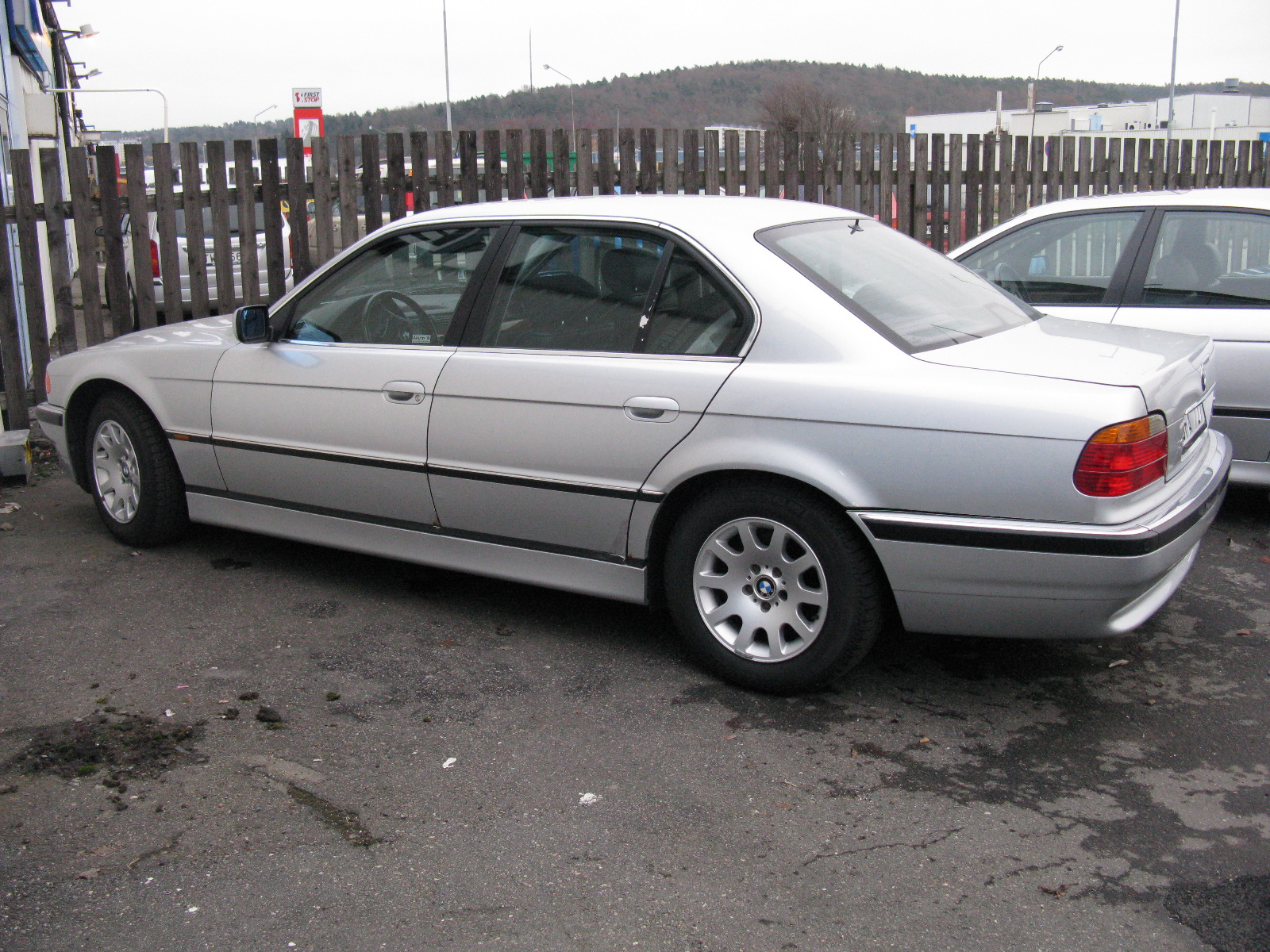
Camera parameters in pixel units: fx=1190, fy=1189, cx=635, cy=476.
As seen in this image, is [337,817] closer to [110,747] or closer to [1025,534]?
[110,747]

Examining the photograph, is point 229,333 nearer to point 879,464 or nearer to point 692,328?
point 692,328

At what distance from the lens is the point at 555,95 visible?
62.5 m

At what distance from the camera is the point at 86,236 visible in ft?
25.2

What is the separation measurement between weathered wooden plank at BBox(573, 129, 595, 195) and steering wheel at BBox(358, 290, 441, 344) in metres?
4.16

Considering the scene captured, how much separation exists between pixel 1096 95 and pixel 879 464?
113625mm

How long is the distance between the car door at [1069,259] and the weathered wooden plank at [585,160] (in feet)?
11.1

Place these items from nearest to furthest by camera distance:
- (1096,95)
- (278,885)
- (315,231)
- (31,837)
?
(278,885), (31,837), (315,231), (1096,95)

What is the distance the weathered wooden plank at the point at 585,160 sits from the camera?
8.67 meters

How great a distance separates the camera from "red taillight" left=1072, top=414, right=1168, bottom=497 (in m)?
3.32

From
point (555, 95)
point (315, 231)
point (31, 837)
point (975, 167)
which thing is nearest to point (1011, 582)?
point (31, 837)

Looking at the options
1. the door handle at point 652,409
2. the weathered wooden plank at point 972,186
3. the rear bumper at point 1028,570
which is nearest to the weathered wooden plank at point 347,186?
the door handle at point 652,409

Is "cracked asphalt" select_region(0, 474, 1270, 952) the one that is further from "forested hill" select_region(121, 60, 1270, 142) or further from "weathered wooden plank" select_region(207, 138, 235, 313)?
"forested hill" select_region(121, 60, 1270, 142)

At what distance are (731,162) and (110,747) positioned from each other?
23.3ft

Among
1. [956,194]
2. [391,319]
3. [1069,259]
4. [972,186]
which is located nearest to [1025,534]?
[391,319]
